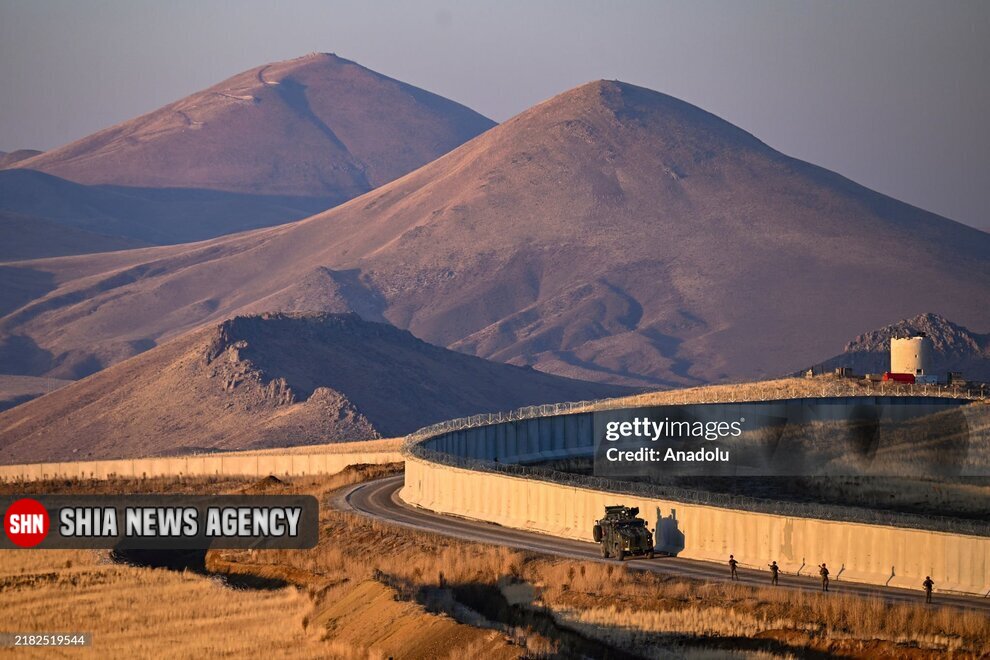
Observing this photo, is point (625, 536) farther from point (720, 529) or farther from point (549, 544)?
point (549, 544)

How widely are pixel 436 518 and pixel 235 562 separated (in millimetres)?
8756

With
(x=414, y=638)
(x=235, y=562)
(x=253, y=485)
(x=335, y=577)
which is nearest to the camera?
(x=414, y=638)

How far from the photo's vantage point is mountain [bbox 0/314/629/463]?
465 feet

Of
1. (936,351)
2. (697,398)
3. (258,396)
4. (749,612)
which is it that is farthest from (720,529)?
(936,351)

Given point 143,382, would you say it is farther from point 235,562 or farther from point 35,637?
point 35,637

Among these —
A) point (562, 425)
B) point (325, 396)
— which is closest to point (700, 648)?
point (562, 425)

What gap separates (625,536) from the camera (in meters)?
43.8

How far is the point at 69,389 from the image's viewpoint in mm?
165875

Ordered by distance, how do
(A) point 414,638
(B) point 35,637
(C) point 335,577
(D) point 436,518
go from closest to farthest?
(A) point 414,638 → (B) point 35,637 → (C) point 335,577 → (D) point 436,518

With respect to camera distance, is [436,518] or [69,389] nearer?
[436,518]

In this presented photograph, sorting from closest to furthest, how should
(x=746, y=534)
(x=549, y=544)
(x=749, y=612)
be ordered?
(x=749, y=612) → (x=746, y=534) → (x=549, y=544)

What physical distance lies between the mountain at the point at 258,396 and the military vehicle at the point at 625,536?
297 feet

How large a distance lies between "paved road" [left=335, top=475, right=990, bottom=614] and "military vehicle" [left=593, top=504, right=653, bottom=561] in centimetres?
30

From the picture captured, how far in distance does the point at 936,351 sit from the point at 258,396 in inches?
2724
